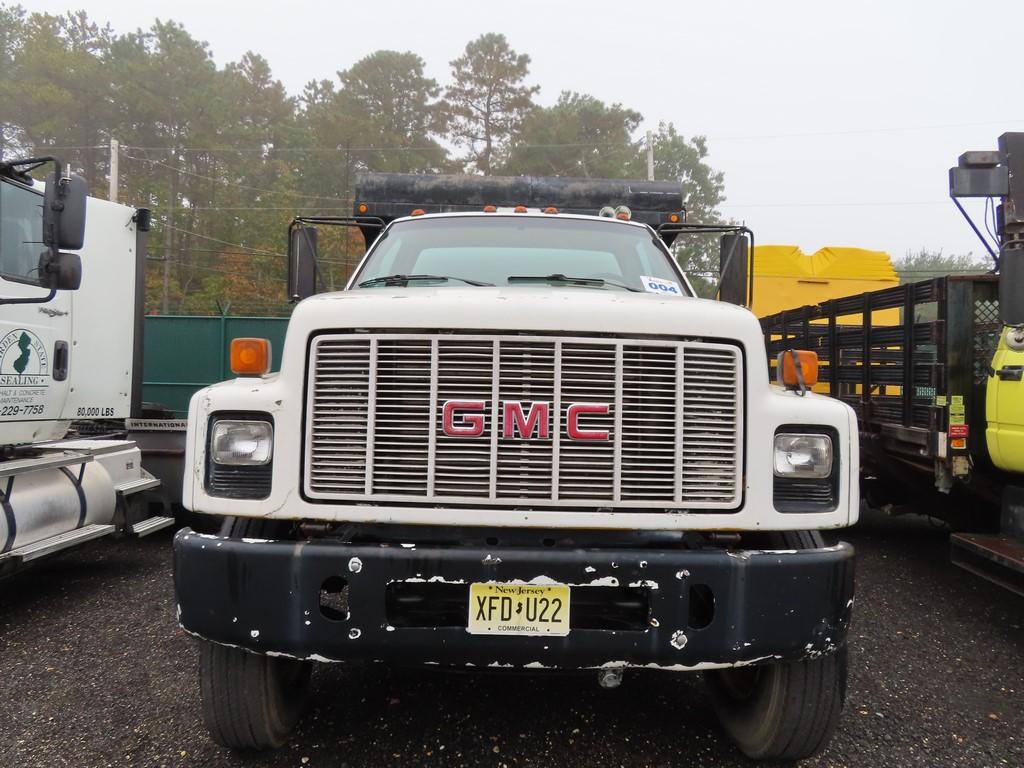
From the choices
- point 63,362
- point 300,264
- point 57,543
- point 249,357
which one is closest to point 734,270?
point 300,264

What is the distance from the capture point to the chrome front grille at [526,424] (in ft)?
7.59

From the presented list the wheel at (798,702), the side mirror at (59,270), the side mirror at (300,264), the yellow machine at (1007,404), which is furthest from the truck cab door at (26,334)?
the yellow machine at (1007,404)

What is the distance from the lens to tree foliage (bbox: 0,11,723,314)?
102 feet

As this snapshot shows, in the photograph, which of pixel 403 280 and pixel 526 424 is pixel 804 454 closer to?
pixel 526 424

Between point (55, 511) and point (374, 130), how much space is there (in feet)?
101

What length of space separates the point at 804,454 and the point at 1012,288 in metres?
2.40

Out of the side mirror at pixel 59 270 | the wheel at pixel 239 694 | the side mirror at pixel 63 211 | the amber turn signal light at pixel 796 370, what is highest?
the side mirror at pixel 63 211

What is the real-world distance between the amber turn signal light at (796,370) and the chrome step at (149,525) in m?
4.75

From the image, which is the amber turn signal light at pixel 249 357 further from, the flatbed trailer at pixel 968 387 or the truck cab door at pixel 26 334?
the flatbed trailer at pixel 968 387

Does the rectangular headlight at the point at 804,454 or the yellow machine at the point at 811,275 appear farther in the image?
the yellow machine at the point at 811,275

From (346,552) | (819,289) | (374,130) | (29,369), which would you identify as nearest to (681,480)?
(346,552)

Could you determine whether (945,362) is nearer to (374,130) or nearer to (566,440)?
(566,440)

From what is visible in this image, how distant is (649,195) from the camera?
213 inches

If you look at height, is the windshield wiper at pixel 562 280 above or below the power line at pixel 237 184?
below
